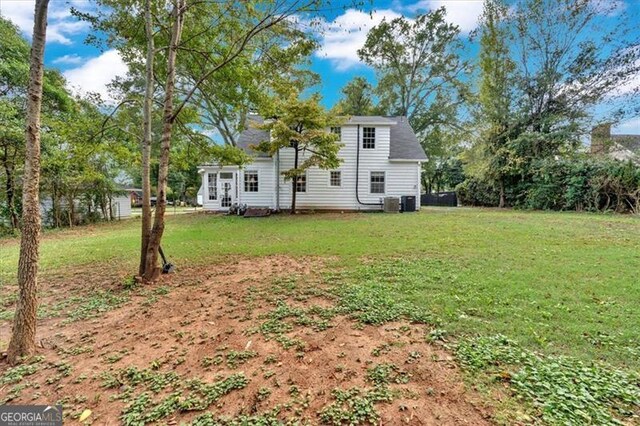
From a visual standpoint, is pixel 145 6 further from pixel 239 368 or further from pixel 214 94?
pixel 239 368

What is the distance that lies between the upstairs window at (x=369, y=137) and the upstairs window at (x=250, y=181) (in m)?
6.04

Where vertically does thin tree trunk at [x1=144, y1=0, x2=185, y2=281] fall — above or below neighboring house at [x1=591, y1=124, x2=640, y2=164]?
below

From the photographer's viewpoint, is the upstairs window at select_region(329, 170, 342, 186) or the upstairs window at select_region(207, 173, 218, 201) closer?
the upstairs window at select_region(329, 170, 342, 186)

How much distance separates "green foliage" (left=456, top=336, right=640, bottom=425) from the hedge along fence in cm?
1519

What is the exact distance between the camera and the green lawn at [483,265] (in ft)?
9.91

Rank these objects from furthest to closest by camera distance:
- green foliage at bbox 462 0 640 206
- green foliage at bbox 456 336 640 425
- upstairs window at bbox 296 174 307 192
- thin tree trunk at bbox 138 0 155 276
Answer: upstairs window at bbox 296 174 307 192 → green foliage at bbox 462 0 640 206 → thin tree trunk at bbox 138 0 155 276 → green foliage at bbox 456 336 640 425

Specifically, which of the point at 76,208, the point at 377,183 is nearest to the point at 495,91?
the point at 377,183

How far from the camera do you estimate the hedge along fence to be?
43.3ft

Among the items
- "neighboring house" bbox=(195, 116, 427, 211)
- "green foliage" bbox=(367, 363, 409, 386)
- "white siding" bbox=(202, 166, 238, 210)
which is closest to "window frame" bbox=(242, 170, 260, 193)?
"neighboring house" bbox=(195, 116, 427, 211)

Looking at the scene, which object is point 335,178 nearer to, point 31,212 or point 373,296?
point 373,296

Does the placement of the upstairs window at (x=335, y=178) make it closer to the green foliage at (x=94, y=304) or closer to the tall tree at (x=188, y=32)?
the tall tree at (x=188, y=32)

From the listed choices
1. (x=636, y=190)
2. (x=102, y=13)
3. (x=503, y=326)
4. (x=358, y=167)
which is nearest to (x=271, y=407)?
(x=503, y=326)

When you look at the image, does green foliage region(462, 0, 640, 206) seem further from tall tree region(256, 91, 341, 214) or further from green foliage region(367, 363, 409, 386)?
green foliage region(367, 363, 409, 386)

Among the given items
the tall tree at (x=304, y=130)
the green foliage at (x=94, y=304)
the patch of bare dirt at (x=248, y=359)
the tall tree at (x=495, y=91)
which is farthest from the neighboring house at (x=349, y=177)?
the patch of bare dirt at (x=248, y=359)
